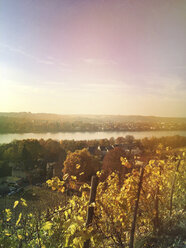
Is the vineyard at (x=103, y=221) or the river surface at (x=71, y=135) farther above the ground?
the vineyard at (x=103, y=221)

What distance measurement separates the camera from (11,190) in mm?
8984

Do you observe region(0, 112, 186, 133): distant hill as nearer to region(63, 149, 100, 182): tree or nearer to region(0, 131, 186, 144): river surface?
region(0, 131, 186, 144): river surface

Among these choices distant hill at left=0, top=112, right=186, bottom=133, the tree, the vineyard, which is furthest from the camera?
distant hill at left=0, top=112, right=186, bottom=133

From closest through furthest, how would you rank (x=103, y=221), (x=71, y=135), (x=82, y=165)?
(x=103, y=221) < (x=82, y=165) < (x=71, y=135)

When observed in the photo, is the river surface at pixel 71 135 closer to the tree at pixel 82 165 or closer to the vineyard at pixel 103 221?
the tree at pixel 82 165

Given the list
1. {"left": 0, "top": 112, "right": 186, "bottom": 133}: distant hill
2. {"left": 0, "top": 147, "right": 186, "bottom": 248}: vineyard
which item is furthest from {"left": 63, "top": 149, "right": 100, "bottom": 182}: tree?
{"left": 0, "top": 147, "right": 186, "bottom": 248}: vineyard

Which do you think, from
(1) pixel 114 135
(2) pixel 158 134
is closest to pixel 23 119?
(1) pixel 114 135

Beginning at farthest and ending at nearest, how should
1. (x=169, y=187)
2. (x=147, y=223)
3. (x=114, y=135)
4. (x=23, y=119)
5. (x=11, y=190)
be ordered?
(x=23, y=119)
(x=114, y=135)
(x=11, y=190)
(x=169, y=187)
(x=147, y=223)

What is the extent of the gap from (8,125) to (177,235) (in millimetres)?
15950

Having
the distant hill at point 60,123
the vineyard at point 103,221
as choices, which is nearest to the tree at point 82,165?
the distant hill at point 60,123

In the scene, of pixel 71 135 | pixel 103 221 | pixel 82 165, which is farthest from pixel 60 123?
pixel 103 221

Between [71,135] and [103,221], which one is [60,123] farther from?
[103,221]

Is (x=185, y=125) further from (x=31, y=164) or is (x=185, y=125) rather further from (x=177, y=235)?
(x=31, y=164)

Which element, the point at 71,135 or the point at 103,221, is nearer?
the point at 103,221
